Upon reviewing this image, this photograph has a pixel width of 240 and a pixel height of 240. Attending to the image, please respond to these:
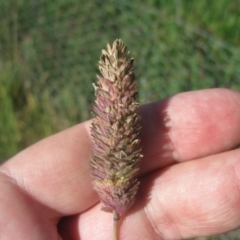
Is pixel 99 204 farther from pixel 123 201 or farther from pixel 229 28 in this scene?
pixel 229 28

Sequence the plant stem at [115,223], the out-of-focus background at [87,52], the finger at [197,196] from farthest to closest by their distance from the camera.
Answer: the out-of-focus background at [87,52], the finger at [197,196], the plant stem at [115,223]

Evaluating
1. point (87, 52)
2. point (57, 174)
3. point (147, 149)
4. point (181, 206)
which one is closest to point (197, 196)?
point (181, 206)

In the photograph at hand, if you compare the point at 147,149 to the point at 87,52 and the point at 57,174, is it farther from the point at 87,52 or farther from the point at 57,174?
the point at 87,52

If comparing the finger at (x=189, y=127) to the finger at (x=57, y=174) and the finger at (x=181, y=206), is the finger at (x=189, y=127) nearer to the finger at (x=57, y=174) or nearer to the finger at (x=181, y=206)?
the finger at (x=181, y=206)

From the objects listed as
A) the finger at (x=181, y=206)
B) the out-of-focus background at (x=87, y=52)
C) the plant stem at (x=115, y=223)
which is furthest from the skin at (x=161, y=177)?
the out-of-focus background at (x=87, y=52)

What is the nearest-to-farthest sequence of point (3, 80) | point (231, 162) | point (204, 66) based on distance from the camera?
1. point (231, 162)
2. point (204, 66)
3. point (3, 80)

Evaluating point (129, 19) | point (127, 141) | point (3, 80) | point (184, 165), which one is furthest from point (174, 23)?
point (127, 141)
